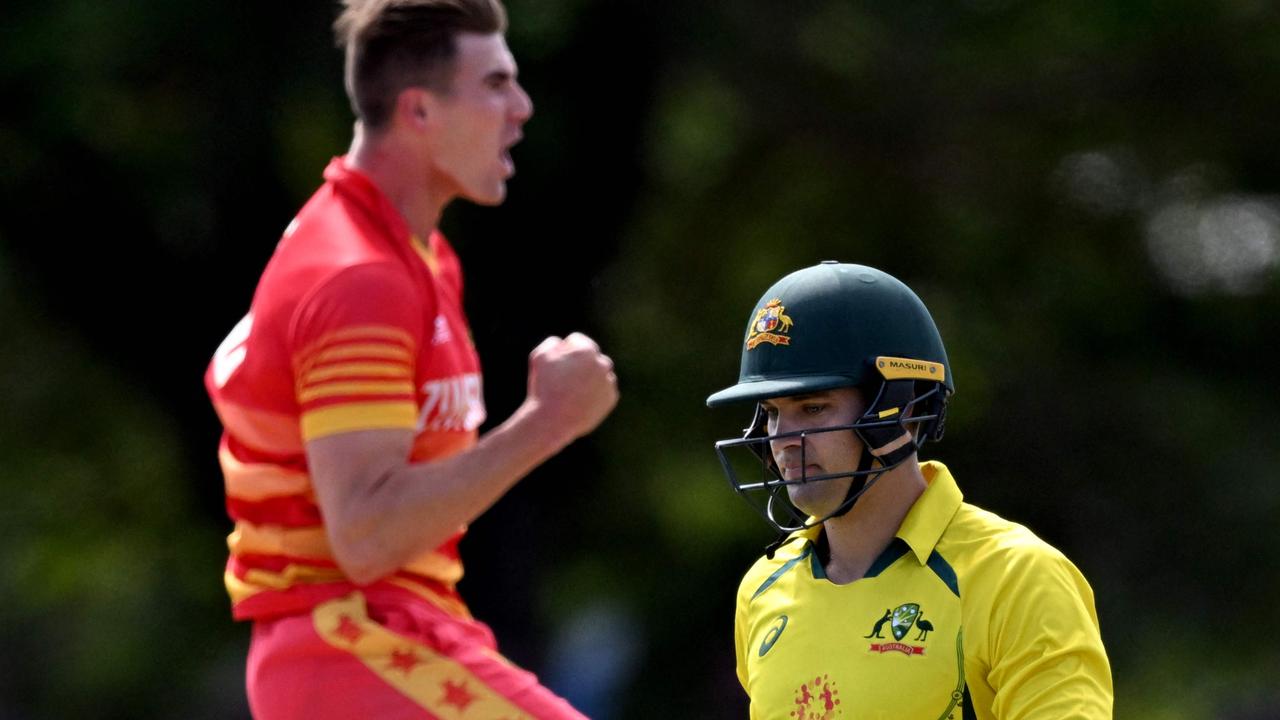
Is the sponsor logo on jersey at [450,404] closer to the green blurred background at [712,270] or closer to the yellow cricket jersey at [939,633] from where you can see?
the yellow cricket jersey at [939,633]

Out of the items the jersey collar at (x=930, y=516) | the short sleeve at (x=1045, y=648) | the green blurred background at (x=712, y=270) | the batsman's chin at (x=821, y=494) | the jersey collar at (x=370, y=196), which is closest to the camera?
the jersey collar at (x=370, y=196)

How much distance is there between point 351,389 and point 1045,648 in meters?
1.57

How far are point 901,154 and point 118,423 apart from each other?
214 inches

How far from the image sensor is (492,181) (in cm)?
357

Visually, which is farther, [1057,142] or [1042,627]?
[1057,142]

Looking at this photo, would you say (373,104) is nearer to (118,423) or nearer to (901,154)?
(901,154)

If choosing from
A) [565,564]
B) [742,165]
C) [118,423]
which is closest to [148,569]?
[118,423]

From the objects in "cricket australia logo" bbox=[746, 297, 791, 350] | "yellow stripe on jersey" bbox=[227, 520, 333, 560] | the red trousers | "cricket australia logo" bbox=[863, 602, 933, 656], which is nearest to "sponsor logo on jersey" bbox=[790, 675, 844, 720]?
"cricket australia logo" bbox=[863, 602, 933, 656]

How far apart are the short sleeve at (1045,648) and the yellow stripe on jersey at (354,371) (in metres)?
1.47

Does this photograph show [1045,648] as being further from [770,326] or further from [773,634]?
[770,326]

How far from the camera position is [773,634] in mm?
4418

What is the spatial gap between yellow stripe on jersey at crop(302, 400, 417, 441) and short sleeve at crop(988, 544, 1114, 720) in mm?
1443

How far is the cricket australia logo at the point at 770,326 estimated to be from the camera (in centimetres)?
444

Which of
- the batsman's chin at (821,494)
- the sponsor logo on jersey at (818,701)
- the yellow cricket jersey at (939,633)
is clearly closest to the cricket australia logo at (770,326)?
the batsman's chin at (821,494)
